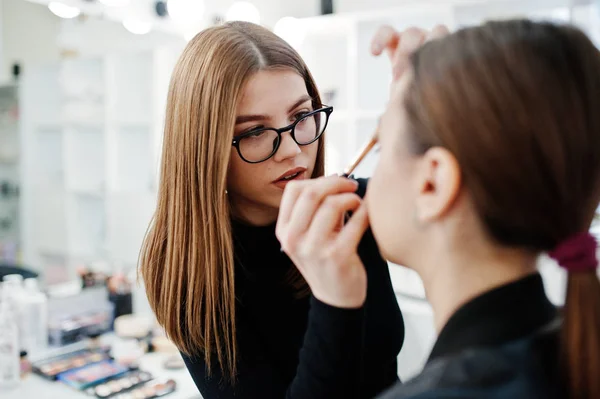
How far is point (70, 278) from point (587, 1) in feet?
5.79

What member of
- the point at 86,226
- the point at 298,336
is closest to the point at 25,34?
the point at 86,226

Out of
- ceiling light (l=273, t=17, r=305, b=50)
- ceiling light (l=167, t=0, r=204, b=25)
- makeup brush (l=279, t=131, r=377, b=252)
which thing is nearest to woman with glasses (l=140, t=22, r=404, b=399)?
makeup brush (l=279, t=131, r=377, b=252)

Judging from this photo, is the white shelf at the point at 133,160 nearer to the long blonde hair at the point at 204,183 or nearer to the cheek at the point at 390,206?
the long blonde hair at the point at 204,183

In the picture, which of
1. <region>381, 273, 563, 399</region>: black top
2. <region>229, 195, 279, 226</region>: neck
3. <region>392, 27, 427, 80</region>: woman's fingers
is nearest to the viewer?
<region>381, 273, 563, 399</region>: black top

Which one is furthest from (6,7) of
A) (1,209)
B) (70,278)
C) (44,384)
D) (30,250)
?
(44,384)

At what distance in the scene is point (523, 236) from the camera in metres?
0.45

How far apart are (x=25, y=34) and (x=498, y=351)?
141cm

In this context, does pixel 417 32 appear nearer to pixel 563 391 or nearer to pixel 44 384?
pixel 563 391

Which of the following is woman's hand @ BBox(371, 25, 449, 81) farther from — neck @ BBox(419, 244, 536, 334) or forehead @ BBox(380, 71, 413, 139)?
neck @ BBox(419, 244, 536, 334)

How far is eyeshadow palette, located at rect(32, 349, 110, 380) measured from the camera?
1336 mm

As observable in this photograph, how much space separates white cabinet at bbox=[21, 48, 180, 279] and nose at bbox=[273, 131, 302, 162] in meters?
0.92

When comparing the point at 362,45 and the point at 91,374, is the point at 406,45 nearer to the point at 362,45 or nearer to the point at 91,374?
the point at 91,374

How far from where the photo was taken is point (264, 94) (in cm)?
80

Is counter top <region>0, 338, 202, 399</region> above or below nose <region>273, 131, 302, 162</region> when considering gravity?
below
